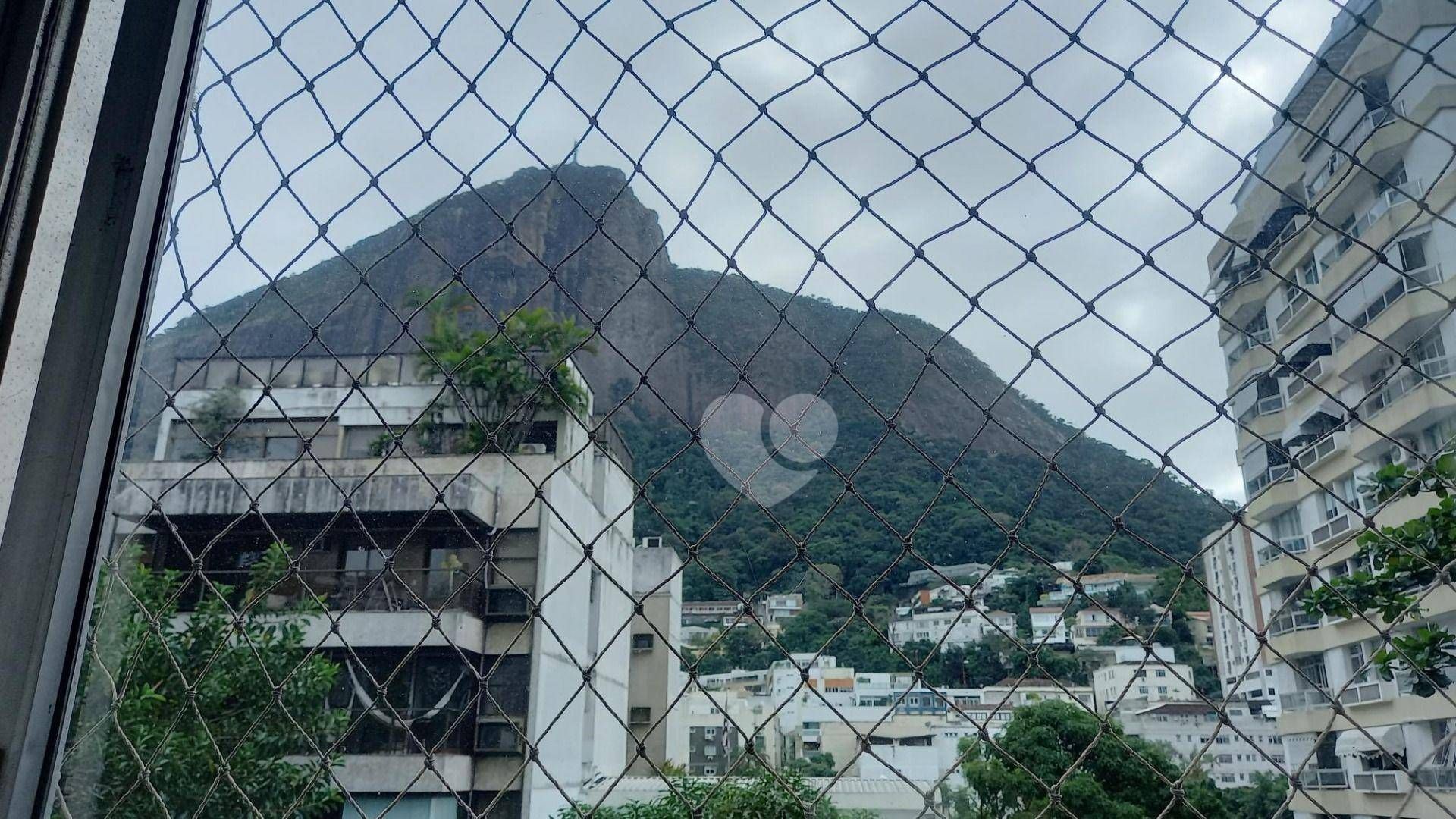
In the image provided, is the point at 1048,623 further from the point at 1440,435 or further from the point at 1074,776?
the point at 1440,435

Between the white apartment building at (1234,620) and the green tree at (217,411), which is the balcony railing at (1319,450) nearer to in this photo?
the white apartment building at (1234,620)

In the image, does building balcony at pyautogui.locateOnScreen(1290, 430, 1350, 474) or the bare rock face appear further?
the bare rock face

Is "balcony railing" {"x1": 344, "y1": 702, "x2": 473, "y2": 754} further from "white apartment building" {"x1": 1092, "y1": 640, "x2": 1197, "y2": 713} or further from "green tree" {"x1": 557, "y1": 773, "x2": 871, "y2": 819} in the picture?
"white apartment building" {"x1": 1092, "y1": 640, "x2": 1197, "y2": 713}

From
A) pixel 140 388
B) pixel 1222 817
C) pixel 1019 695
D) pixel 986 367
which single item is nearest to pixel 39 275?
pixel 140 388

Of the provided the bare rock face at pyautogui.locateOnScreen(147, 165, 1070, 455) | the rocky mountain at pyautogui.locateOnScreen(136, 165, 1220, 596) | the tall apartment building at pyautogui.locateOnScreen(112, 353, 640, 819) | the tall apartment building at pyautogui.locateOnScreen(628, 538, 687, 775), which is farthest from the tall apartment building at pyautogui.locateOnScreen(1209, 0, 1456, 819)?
the tall apartment building at pyautogui.locateOnScreen(112, 353, 640, 819)

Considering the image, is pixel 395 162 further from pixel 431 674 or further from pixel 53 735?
Result: pixel 431 674

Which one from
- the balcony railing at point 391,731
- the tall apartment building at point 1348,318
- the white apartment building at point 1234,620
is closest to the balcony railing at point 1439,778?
the tall apartment building at point 1348,318
